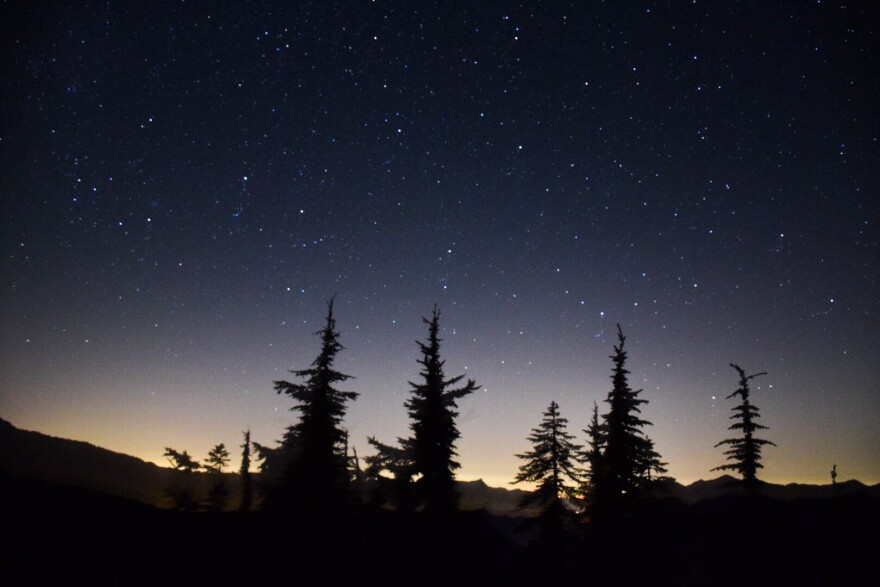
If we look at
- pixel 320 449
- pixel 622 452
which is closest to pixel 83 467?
pixel 320 449

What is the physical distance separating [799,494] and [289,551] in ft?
292

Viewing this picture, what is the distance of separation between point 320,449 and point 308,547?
4507 mm

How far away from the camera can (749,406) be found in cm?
2328

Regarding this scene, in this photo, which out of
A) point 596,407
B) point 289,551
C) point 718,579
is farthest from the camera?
point 596,407

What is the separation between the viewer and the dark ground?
1551 cm

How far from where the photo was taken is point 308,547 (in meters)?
20.6

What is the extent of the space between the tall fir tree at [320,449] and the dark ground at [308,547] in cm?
96

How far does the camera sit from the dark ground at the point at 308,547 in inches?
611

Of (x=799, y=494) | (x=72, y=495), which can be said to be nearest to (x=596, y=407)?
(x=72, y=495)

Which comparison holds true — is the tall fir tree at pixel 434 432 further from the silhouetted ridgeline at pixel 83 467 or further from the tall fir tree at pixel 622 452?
the silhouetted ridgeline at pixel 83 467

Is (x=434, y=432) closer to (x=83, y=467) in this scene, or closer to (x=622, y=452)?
(x=622, y=452)

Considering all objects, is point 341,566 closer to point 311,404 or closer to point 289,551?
point 289,551

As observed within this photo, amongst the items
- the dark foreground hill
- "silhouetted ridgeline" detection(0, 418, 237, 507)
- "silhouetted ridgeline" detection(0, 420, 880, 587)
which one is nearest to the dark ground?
"silhouetted ridgeline" detection(0, 420, 880, 587)

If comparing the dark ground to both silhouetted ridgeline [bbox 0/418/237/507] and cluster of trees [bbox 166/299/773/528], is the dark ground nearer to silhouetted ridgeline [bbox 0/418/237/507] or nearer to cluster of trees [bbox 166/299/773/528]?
cluster of trees [bbox 166/299/773/528]
